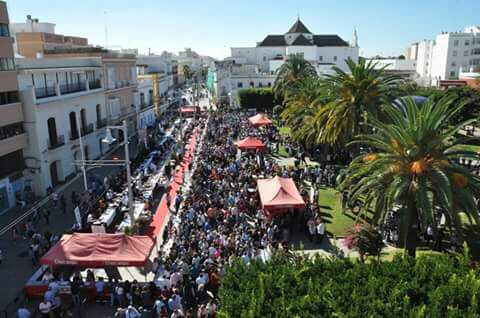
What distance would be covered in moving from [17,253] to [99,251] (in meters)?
6.92

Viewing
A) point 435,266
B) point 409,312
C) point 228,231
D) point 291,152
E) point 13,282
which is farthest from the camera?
point 291,152

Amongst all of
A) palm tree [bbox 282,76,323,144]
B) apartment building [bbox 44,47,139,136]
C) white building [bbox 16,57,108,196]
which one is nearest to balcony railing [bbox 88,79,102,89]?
white building [bbox 16,57,108,196]

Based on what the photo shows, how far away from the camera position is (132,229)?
21.0 m

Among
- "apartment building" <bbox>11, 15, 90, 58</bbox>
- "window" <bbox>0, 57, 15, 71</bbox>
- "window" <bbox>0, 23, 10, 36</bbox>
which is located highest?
"apartment building" <bbox>11, 15, 90, 58</bbox>

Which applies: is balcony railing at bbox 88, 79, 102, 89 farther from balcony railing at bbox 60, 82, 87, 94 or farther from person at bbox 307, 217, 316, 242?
person at bbox 307, 217, 316, 242

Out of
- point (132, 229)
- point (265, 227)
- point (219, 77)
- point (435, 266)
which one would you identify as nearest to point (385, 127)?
point (435, 266)

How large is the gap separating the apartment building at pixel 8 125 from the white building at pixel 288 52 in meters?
60.3

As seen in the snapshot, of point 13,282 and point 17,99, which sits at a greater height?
point 17,99

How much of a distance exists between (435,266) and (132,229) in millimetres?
14332

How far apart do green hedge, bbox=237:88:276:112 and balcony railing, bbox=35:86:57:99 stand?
41103mm

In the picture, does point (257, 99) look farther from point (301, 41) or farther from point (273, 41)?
point (273, 41)

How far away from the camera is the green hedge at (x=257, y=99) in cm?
7131

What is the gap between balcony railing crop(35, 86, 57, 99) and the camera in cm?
3189

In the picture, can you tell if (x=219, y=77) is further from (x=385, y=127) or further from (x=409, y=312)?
(x=409, y=312)
